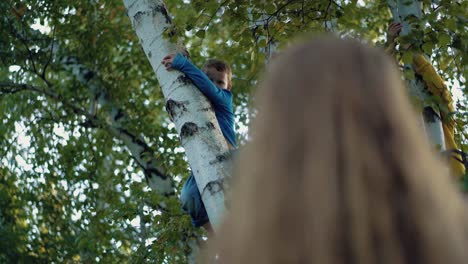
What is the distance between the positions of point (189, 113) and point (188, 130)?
0.41 feet

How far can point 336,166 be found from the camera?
1835mm

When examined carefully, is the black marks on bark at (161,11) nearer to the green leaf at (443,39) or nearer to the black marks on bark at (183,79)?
the black marks on bark at (183,79)

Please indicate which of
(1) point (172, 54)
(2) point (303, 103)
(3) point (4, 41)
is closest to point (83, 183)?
(3) point (4, 41)

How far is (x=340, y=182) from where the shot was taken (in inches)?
71.4

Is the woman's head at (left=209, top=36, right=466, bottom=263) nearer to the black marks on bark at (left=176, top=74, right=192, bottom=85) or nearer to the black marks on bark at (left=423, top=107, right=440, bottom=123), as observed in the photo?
the black marks on bark at (left=176, top=74, right=192, bottom=85)

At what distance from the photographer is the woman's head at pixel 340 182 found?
1.77 meters

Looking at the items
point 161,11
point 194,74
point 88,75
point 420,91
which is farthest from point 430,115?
point 88,75

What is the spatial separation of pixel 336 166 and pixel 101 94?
10631 millimetres

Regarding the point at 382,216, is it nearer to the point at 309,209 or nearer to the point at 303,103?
the point at 309,209

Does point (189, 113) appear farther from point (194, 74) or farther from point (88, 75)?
point (88, 75)

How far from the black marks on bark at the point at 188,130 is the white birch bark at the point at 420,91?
155 cm

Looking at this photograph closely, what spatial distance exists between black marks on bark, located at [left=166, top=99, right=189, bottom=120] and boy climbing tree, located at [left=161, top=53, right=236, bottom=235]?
225 millimetres

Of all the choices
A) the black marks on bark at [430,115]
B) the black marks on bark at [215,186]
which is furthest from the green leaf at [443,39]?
the black marks on bark at [215,186]

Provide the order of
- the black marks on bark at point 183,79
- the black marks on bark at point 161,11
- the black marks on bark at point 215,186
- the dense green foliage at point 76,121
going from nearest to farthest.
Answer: the black marks on bark at point 215,186
the black marks on bark at point 183,79
the black marks on bark at point 161,11
the dense green foliage at point 76,121
